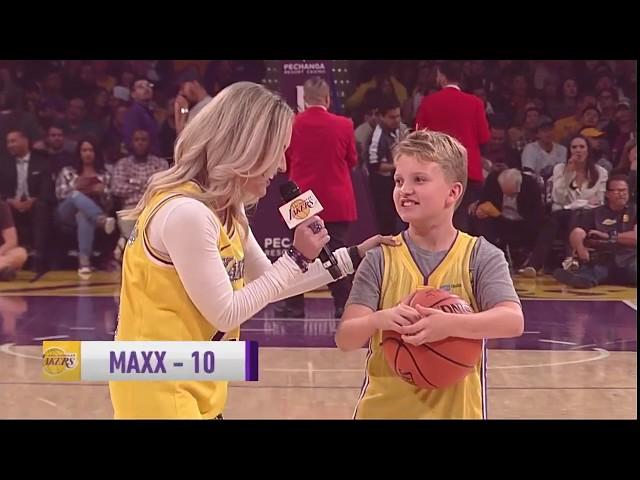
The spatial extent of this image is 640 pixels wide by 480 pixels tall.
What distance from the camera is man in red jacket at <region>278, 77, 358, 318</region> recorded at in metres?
6.66

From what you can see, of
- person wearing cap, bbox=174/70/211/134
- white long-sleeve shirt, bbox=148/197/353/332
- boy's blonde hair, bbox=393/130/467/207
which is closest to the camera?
white long-sleeve shirt, bbox=148/197/353/332

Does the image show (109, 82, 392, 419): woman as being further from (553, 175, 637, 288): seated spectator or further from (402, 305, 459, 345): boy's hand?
(553, 175, 637, 288): seated spectator

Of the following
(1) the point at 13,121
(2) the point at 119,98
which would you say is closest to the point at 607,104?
(2) the point at 119,98

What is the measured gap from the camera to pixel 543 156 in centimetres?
914

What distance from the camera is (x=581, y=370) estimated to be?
5.62 metres

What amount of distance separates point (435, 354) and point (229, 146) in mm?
788

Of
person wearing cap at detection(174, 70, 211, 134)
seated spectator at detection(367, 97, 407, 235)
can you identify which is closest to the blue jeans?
person wearing cap at detection(174, 70, 211, 134)

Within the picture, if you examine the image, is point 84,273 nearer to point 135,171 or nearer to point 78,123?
point 135,171

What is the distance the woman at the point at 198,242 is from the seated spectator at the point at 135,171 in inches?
262

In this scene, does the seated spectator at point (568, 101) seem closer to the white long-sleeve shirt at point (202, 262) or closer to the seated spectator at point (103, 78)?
the seated spectator at point (103, 78)

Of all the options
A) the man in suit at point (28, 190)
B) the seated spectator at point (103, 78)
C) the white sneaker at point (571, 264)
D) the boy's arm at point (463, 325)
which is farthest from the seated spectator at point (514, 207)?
the boy's arm at point (463, 325)

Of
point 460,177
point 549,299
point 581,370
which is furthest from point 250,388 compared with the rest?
point 549,299

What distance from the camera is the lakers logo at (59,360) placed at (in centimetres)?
282

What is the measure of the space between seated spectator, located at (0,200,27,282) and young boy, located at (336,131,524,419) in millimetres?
6894
